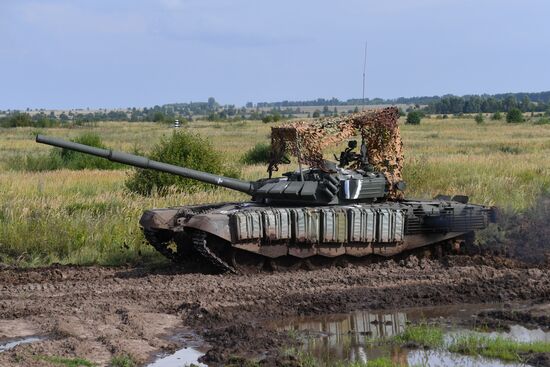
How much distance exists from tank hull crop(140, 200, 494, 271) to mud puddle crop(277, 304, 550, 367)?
90.8 inches

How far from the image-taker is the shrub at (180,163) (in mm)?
22500

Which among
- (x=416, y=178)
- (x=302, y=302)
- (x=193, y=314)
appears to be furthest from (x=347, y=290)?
(x=416, y=178)

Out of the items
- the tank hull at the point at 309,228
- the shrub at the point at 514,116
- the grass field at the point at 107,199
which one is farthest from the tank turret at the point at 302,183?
the shrub at the point at 514,116

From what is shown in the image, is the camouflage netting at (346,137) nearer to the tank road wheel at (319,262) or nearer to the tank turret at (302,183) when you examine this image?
the tank turret at (302,183)

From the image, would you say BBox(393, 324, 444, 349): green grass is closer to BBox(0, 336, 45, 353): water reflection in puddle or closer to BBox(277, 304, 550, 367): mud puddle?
BBox(277, 304, 550, 367): mud puddle

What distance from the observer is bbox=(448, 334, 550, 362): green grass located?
9.65 m

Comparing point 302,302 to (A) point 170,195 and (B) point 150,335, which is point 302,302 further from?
(A) point 170,195

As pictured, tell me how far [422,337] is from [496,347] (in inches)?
34.8

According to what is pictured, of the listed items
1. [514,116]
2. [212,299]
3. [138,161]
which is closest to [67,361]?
[212,299]

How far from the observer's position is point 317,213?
14.2 metres

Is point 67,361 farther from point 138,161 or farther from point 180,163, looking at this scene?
point 180,163

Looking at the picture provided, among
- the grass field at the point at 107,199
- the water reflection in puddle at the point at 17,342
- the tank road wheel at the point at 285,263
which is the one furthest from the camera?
the grass field at the point at 107,199

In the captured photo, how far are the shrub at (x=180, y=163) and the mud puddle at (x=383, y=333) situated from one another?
1062 centimetres

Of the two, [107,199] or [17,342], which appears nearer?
[17,342]
